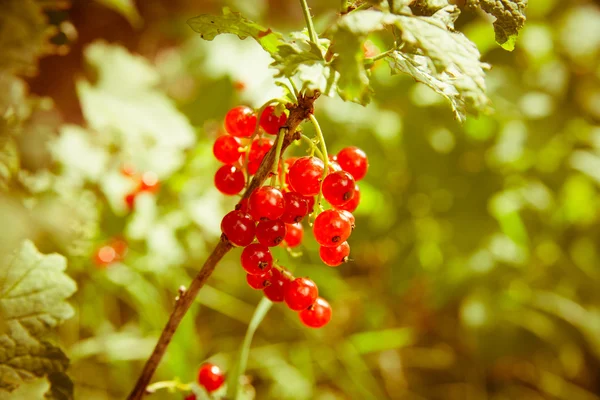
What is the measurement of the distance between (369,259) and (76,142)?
4.92 ft

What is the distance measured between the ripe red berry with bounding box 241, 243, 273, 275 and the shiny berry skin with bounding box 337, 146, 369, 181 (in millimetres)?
195

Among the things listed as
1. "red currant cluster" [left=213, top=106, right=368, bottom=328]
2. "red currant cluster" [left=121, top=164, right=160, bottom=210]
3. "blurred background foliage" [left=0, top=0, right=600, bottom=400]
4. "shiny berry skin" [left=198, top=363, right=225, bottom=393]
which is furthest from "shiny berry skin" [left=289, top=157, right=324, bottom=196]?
"red currant cluster" [left=121, top=164, right=160, bottom=210]

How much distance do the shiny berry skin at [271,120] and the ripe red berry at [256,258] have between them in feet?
0.58

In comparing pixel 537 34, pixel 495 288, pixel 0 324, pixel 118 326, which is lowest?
pixel 118 326

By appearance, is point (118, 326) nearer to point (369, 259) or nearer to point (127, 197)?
point (127, 197)

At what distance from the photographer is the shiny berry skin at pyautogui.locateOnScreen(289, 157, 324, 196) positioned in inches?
25.2

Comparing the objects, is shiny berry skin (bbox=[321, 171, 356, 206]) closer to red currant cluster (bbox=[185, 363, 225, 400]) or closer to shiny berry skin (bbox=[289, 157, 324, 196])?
shiny berry skin (bbox=[289, 157, 324, 196])

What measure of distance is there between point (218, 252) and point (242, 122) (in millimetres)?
205

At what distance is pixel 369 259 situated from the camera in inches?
95.0

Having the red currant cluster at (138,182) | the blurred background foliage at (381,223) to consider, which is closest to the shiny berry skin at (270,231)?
the blurred background foliage at (381,223)

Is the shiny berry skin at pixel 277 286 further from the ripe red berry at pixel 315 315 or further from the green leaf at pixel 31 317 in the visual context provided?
the green leaf at pixel 31 317

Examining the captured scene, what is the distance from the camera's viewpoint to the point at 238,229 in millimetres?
638

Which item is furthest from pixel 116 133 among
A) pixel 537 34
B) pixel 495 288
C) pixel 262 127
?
pixel 537 34

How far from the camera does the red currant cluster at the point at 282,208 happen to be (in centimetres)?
63
